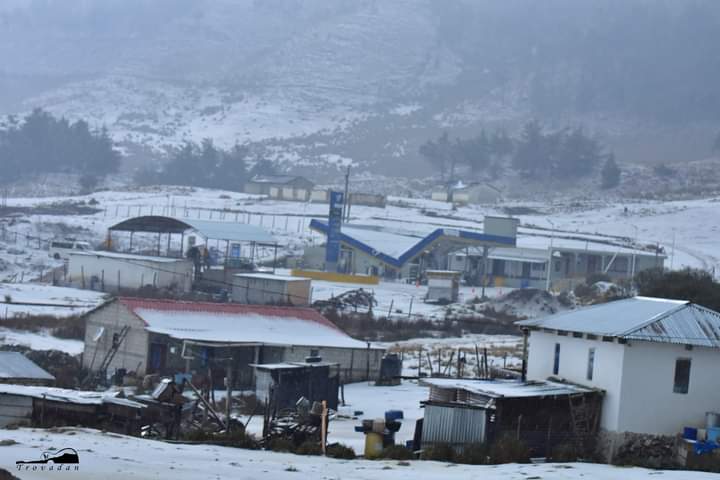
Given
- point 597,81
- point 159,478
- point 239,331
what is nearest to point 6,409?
point 159,478

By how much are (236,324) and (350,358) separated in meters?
→ 2.87

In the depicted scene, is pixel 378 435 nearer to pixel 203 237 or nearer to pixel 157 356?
pixel 157 356

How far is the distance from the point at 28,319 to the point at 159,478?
71.1ft

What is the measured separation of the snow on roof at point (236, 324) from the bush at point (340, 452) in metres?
10.2

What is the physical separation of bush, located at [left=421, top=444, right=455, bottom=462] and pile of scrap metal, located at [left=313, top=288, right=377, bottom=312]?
81.8 feet

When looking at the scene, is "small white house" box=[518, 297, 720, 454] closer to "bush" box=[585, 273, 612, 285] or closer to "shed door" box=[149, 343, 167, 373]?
"shed door" box=[149, 343, 167, 373]

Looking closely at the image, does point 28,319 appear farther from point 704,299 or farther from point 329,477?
point 329,477

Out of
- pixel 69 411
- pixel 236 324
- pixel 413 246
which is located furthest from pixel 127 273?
pixel 69 411

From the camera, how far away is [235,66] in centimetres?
19150

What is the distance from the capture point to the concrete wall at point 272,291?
4503 centimetres

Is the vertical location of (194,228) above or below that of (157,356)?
above

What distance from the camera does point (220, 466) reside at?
1773cm

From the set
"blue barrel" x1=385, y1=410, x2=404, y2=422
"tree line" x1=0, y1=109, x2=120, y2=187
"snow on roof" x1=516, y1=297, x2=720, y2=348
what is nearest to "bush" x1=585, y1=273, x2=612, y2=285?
"snow on roof" x1=516, y1=297, x2=720, y2=348

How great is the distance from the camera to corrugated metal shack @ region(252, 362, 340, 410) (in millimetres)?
25469
